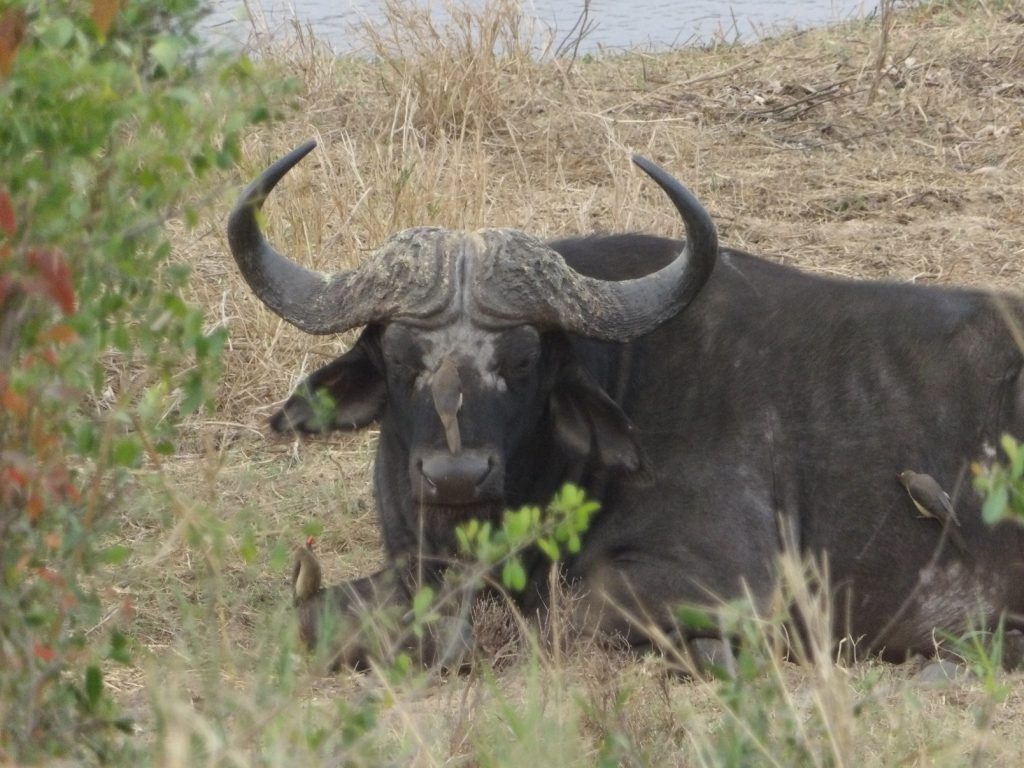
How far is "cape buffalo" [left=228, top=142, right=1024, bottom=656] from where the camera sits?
455 centimetres

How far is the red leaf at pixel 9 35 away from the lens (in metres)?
2.18

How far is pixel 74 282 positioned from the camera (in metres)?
2.56

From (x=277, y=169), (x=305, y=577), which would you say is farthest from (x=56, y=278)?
(x=305, y=577)

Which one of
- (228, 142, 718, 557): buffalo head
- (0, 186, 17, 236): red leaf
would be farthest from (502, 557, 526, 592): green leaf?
(228, 142, 718, 557): buffalo head

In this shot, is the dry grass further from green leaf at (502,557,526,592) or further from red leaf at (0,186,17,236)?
red leaf at (0,186,17,236)

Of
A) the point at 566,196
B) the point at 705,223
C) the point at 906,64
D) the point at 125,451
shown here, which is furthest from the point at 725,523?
the point at 906,64

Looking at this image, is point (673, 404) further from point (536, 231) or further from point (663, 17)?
point (663, 17)

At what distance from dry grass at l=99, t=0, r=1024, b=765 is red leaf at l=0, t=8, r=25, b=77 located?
0.71 meters

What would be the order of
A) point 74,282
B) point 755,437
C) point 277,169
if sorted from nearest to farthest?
point 74,282, point 277,169, point 755,437

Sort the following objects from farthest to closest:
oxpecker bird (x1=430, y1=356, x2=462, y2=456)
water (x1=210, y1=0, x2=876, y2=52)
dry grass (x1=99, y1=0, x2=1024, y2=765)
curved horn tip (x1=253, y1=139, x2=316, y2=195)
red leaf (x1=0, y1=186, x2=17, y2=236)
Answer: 1. water (x1=210, y1=0, x2=876, y2=52)
2. curved horn tip (x1=253, y1=139, x2=316, y2=195)
3. oxpecker bird (x1=430, y1=356, x2=462, y2=456)
4. dry grass (x1=99, y1=0, x2=1024, y2=765)
5. red leaf (x1=0, y1=186, x2=17, y2=236)

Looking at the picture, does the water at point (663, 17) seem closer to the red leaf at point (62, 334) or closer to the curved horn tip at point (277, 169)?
the curved horn tip at point (277, 169)

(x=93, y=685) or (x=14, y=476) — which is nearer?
(x=14, y=476)

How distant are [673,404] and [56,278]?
286 centimetres

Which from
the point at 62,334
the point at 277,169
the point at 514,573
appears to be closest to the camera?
the point at 62,334
